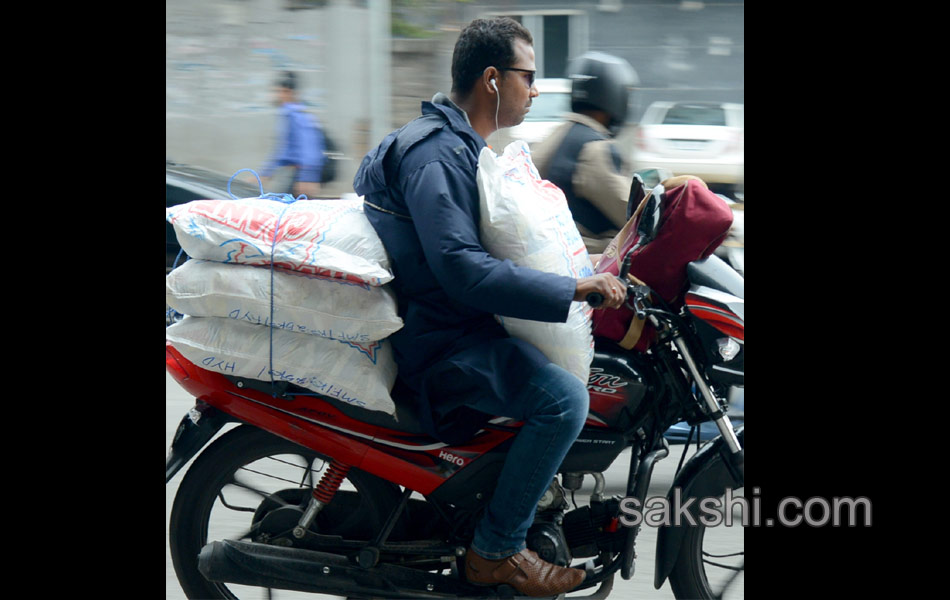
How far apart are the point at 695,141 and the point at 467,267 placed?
10279 millimetres

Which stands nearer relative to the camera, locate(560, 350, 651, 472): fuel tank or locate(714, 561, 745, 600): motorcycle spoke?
locate(560, 350, 651, 472): fuel tank

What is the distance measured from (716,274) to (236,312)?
4.36 feet

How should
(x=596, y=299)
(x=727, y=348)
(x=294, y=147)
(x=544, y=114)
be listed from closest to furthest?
(x=596, y=299)
(x=727, y=348)
(x=294, y=147)
(x=544, y=114)

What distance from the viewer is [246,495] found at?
2.92 meters

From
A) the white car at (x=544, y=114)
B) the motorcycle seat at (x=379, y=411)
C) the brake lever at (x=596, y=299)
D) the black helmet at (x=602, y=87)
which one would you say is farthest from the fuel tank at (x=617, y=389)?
the white car at (x=544, y=114)

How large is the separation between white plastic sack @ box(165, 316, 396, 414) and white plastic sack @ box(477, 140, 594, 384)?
0.36m

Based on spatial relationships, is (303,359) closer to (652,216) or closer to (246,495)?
(246,495)

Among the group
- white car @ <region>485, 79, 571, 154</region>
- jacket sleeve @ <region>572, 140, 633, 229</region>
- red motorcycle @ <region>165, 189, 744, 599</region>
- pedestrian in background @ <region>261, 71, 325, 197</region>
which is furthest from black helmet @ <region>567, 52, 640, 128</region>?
white car @ <region>485, 79, 571, 154</region>

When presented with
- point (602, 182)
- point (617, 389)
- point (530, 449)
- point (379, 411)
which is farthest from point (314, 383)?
point (602, 182)

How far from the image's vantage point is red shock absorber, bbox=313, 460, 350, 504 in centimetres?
284

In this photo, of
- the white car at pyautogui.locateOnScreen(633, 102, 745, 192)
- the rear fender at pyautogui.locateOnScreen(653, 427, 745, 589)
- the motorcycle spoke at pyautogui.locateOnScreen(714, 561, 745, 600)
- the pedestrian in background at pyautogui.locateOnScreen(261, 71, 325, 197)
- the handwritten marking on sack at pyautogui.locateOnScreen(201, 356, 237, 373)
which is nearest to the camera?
the handwritten marking on sack at pyautogui.locateOnScreen(201, 356, 237, 373)

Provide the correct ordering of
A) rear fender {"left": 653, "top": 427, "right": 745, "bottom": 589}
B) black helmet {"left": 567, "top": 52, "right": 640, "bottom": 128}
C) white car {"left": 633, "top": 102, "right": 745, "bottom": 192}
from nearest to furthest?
rear fender {"left": 653, "top": 427, "right": 745, "bottom": 589}, black helmet {"left": 567, "top": 52, "right": 640, "bottom": 128}, white car {"left": 633, "top": 102, "right": 745, "bottom": 192}

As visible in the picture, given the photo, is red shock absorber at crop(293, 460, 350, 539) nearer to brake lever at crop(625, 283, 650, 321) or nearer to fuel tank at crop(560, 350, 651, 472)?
fuel tank at crop(560, 350, 651, 472)
